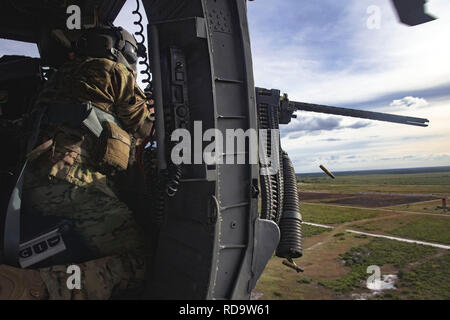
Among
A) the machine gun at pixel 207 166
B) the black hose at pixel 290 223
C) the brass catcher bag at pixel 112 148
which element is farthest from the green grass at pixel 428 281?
the brass catcher bag at pixel 112 148

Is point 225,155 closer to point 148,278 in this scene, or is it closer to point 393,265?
point 148,278

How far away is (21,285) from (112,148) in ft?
3.78

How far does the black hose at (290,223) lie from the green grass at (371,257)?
14.8 m

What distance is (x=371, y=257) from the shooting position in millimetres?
19984

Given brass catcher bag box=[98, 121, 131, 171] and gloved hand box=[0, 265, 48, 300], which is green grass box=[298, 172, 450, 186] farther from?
gloved hand box=[0, 265, 48, 300]

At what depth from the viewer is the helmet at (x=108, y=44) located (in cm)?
277

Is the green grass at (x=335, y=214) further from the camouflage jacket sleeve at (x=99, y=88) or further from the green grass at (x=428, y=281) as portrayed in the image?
the camouflage jacket sleeve at (x=99, y=88)

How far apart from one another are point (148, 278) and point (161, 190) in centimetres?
81

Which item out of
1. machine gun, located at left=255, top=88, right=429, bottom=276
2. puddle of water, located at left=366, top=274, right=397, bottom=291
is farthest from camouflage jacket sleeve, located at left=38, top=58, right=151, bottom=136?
puddle of water, located at left=366, top=274, right=397, bottom=291

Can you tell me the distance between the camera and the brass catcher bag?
2365mm

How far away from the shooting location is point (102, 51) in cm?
275

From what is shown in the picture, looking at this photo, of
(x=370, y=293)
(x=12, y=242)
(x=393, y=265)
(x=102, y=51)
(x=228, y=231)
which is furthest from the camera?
(x=393, y=265)

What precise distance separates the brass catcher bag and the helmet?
835mm

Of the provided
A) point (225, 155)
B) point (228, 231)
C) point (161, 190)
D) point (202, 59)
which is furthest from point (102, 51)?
point (228, 231)
